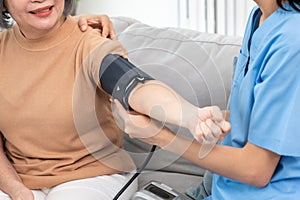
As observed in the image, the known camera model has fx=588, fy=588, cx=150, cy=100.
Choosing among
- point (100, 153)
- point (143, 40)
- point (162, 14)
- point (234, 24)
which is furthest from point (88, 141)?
point (162, 14)

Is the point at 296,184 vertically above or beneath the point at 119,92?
beneath

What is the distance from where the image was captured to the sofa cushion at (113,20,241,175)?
1317mm

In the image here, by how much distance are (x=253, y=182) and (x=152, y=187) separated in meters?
0.30

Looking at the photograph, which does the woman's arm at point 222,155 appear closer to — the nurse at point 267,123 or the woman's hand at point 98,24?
the nurse at point 267,123

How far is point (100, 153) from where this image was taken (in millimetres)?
1450

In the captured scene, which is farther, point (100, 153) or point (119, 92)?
point (100, 153)

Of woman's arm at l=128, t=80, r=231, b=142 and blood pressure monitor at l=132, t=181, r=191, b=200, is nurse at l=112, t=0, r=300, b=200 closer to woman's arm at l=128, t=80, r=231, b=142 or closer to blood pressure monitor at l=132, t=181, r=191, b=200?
woman's arm at l=128, t=80, r=231, b=142

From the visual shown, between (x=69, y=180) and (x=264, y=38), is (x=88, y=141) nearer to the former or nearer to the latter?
(x=69, y=180)

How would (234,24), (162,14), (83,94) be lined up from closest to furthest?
(83,94)
(234,24)
(162,14)

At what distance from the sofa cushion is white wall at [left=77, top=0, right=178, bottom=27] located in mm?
1343

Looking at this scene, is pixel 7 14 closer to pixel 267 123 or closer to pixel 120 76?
pixel 120 76

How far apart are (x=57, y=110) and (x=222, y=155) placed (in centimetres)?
44

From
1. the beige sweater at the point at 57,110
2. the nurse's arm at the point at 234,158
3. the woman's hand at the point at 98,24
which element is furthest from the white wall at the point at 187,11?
the nurse's arm at the point at 234,158

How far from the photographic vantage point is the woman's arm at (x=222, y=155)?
3.71 feet
